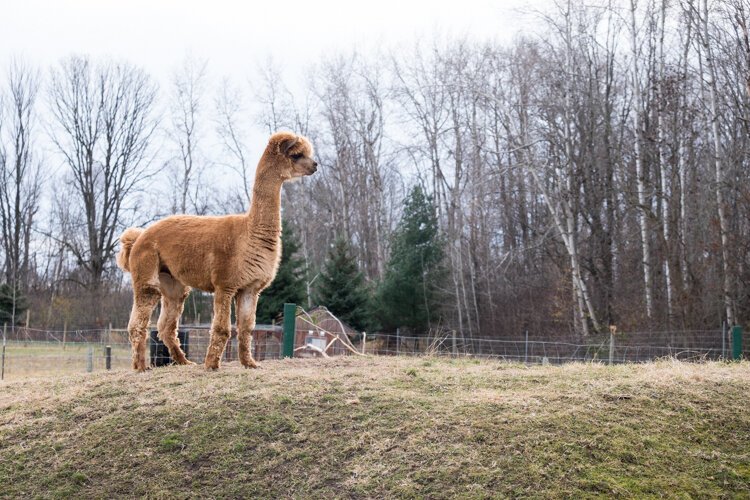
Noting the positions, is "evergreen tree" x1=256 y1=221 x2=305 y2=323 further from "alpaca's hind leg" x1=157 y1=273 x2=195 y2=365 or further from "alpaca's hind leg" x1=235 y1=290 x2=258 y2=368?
"alpaca's hind leg" x1=235 y1=290 x2=258 y2=368

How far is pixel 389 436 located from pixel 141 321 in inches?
180

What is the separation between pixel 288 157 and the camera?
9.66 meters

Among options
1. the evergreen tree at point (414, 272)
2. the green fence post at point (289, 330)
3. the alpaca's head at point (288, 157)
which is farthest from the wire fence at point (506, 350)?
the evergreen tree at point (414, 272)

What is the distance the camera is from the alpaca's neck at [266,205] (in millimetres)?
9477

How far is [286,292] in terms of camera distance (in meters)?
30.3

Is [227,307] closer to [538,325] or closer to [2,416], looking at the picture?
[2,416]

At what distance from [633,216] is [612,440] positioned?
83.8ft

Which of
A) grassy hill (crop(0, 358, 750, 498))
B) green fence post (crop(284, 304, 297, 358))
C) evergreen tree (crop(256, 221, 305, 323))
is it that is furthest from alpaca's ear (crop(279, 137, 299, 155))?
evergreen tree (crop(256, 221, 305, 323))

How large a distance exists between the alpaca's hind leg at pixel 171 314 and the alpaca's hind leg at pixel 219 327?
2.99 feet

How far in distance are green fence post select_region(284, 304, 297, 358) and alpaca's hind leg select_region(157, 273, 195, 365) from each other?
2.38 metres

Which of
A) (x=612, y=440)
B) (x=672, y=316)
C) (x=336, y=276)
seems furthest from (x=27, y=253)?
(x=612, y=440)

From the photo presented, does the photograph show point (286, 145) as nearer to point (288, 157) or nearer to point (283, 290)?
point (288, 157)

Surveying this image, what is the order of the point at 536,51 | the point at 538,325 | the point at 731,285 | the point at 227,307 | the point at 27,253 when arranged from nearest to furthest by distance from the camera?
the point at 227,307 < the point at 731,285 < the point at 536,51 < the point at 538,325 < the point at 27,253

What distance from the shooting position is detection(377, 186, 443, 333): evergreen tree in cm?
3553
